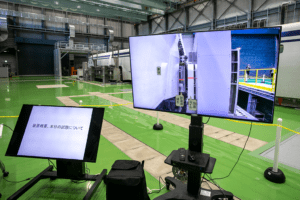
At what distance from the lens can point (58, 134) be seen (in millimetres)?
2115

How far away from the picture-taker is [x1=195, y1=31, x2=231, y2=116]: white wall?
1553 mm

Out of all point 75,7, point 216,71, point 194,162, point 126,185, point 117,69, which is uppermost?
point 75,7

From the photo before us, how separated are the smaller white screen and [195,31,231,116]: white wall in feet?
4.26

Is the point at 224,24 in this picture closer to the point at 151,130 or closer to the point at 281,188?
the point at 151,130

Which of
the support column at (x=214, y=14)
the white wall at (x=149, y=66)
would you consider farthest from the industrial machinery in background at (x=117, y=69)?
the white wall at (x=149, y=66)

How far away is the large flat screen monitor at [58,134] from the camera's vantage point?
205cm

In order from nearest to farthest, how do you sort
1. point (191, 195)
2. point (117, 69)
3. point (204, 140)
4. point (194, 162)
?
point (194, 162) < point (191, 195) < point (204, 140) < point (117, 69)

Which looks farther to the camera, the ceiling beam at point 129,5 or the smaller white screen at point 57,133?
the ceiling beam at point 129,5

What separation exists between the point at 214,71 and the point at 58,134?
1.80m

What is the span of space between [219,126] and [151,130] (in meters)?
1.70

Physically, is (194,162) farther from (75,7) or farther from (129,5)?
(75,7)

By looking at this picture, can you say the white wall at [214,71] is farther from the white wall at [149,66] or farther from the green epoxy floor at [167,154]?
the green epoxy floor at [167,154]

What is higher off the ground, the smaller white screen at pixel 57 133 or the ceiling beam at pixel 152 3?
the ceiling beam at pixel 152 3

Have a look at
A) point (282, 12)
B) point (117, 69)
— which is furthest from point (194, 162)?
point (282, 12)
